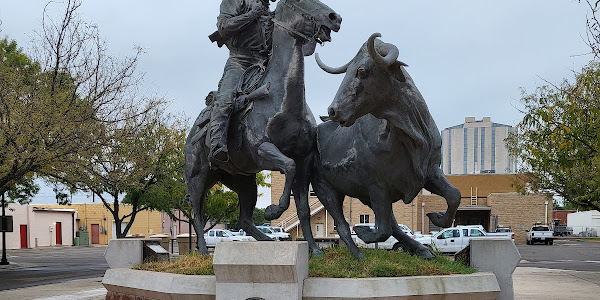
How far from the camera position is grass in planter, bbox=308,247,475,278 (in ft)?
21.0

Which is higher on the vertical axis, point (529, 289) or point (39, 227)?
point (529, 289)

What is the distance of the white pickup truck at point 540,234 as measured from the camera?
4438cm

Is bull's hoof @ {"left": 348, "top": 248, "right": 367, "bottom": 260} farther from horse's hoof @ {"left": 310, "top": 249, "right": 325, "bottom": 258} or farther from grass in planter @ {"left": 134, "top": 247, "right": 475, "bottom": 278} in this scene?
horse's hoof @ {"left": 310, "top": 249, "right": 325, "bottom": 258}

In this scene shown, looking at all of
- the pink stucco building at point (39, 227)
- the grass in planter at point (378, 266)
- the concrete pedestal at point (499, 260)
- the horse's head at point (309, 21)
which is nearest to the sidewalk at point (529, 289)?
the concrete pedestal at point (499, 260)

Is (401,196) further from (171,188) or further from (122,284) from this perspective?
(171,188)

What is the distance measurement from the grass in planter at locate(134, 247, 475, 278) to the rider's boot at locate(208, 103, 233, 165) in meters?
Result: 1.21

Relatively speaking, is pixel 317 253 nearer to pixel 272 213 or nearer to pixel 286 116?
pixel 272 213

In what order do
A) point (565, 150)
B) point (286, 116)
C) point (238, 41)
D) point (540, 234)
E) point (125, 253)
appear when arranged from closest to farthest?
point (286, 116), point (238, 41), point (125, 253), point (565, 150), point (540, 234)

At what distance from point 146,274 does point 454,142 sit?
99523 mm

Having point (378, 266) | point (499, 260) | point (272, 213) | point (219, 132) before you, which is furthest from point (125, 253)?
point (499, 260)

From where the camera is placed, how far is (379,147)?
6918 millimetres

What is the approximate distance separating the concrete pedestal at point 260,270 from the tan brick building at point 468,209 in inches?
1225

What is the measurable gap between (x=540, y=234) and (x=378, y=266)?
41.2 m

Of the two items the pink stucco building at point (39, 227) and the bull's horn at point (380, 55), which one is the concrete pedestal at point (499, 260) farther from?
the pink stucco building at point (39, 227)
